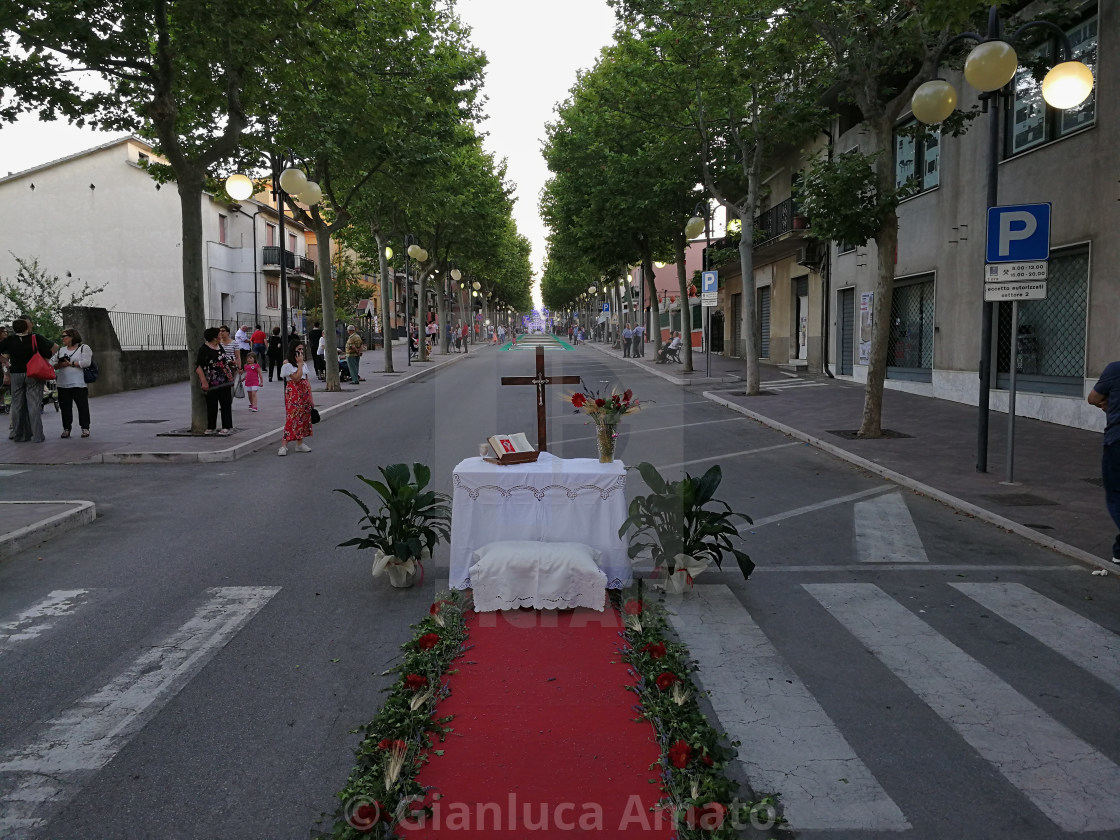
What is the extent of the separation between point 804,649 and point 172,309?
43.8 meters

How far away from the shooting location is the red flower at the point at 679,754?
3.58 meters

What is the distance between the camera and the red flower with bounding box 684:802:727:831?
331 cm

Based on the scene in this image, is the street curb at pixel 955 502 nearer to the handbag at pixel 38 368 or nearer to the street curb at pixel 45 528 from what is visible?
the street curb at pixel 45 528

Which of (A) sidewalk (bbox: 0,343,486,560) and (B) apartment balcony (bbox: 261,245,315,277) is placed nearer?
(A) sidewalk (bbox: 0,343,486,560)

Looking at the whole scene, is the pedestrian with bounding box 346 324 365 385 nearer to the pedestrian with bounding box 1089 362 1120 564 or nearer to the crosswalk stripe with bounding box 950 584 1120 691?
the pedestrian with bounding box 1089 362 1120 564

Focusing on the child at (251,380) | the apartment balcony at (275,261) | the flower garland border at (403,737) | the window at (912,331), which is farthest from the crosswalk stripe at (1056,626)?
the apartment balcony at (275,261)

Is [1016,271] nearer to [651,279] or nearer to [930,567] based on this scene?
[930,567]

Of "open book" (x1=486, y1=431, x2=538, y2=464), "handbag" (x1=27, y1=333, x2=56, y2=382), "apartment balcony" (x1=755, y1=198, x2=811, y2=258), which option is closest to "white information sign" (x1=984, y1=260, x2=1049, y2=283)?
"open book" (x1=486, y1=431, x2=538, y2=464)

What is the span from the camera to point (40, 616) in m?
5.98

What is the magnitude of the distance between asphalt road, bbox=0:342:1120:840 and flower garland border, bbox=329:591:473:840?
12 centimetres

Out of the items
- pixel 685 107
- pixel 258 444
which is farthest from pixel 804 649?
pixel 685 107

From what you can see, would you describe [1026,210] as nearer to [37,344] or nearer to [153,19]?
[153,19]

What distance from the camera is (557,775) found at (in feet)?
12.3

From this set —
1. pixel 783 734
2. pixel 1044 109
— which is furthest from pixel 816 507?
pixel 1044 109
